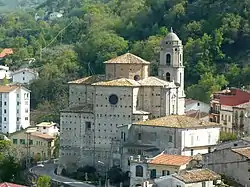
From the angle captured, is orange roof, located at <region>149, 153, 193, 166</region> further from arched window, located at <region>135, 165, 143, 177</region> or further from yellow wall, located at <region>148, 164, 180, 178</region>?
arched window, located at <region>135, 165, 143, 177</region>

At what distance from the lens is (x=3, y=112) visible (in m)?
76.1

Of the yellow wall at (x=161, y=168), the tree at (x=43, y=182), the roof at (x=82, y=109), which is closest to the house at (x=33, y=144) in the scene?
the roof at (x=82, y=109)

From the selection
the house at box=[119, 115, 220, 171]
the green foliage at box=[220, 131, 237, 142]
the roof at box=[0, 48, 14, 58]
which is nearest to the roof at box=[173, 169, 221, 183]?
the house at box=[119, 115, 220, 171]

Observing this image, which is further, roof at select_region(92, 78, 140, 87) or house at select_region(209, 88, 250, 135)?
house at select_region(209, 88, 250, 135)

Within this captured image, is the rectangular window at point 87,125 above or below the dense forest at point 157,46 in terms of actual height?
below

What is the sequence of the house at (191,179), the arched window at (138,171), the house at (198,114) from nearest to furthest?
the house at (191,179) < the arched window at (138,171) < the house at (198,114)

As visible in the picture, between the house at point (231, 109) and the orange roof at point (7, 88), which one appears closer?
the house at point (231, 109)

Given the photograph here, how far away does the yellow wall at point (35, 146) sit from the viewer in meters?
60.8

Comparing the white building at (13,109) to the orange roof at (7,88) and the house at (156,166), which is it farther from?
the house at (156,166)

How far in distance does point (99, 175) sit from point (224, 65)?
25546 mm

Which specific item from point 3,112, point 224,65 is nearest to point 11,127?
point 3,112

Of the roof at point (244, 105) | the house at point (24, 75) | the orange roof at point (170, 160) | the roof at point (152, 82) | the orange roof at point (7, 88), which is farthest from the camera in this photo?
the house at point (24, 75)

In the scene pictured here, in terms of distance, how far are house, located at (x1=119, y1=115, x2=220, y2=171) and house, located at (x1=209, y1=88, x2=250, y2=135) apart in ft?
25.0

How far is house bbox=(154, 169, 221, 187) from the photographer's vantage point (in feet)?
140
